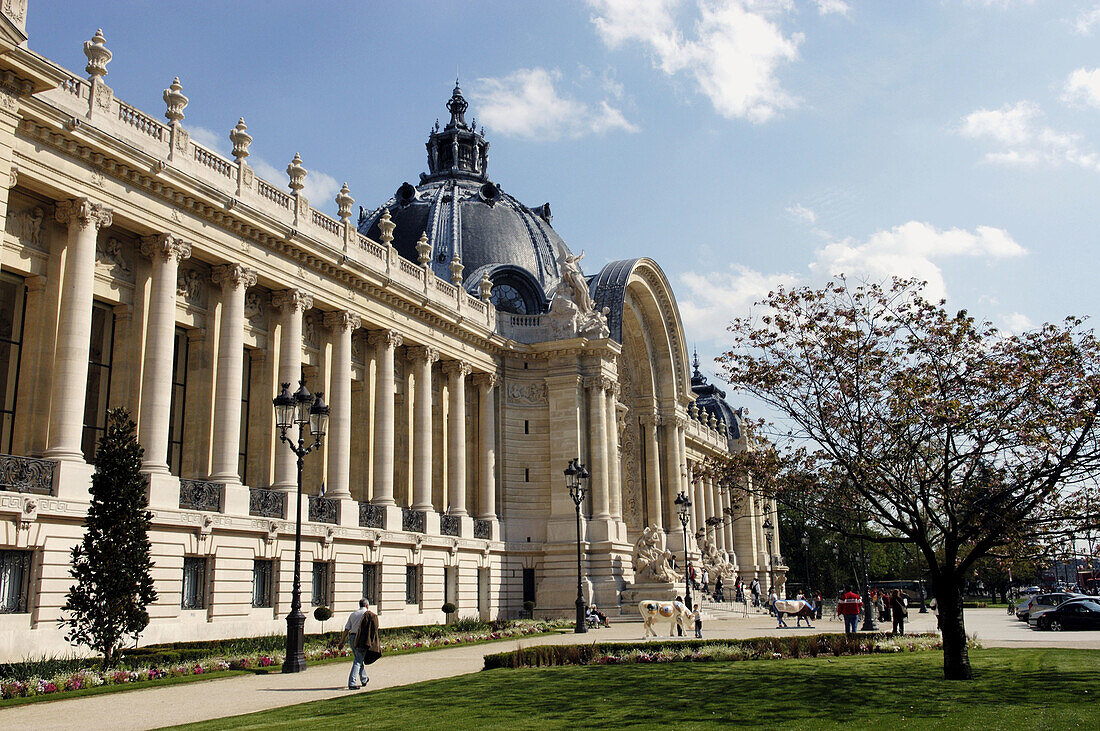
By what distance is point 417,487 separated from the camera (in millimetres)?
37500

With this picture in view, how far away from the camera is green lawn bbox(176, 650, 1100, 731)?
1182 cm

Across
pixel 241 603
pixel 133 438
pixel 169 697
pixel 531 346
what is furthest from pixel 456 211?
pixel 169 697

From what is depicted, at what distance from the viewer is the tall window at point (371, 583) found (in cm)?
3316

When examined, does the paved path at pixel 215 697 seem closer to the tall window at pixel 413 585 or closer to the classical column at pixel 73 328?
the classical column at pixel 73 328

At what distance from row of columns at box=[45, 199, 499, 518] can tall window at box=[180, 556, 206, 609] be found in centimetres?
244

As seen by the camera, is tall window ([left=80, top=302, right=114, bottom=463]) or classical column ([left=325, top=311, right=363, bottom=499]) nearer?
tall window ([left=80, top=302, right=114, bottom=463])

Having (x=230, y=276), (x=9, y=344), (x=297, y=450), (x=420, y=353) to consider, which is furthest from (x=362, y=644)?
(x=420, y=353)

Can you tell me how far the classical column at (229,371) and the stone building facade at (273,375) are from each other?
0.07 metres

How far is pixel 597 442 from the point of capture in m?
44.9

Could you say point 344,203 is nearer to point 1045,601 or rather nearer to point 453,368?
point 453,368

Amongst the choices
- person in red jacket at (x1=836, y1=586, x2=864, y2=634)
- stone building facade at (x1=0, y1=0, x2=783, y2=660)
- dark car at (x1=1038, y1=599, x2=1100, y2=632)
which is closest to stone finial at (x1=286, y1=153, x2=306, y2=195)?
stone building facade at (x1=0, y1=0, x2=783, y2=660)

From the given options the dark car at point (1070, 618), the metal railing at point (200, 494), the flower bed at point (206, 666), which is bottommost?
the dark car at point (1070, 618)

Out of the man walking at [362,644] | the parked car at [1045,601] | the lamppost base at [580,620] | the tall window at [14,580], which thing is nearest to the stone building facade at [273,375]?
the tall window at [14,580]

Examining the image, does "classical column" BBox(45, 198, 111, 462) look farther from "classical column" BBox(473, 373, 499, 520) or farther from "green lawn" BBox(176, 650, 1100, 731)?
"classical column" BBox(473, 373, 499, 520)
